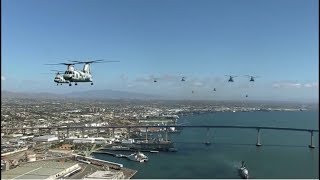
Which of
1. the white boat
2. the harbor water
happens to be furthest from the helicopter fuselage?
the white boat

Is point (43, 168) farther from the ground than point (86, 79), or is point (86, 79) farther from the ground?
point (86, 79)

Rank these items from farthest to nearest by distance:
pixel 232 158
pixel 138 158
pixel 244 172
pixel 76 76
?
pixel 138 158, pixel 232 158, pixel 244 172, pixel 76 76

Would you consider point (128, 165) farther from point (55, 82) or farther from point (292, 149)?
point (55, 82)

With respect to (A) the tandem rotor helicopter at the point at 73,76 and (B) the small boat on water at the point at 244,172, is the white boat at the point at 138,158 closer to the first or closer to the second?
(B) the small boat on water at the point at 244,172

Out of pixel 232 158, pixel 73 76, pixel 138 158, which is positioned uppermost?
pixel 73 76

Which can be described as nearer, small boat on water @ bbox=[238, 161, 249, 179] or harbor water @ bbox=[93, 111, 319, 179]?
small boat on water @ bbox=[238, 161, 249, 179]

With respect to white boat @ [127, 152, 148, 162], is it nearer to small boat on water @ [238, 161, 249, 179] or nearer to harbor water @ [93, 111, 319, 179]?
harbor water @ [93, 111, 319, 179]

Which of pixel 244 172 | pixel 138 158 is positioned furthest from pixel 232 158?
pixel 138 158

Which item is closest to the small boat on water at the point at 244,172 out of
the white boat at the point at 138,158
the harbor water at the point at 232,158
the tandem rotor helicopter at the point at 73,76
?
the harbor water at the point at 232,158

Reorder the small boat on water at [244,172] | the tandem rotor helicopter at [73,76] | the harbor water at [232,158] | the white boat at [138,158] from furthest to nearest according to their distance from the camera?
1. the white boat at [138,158]
2. the harbor water at [232,158]
3. the small boat on water at [244,172]
4. the tandem rotor helicopter at [73,76]

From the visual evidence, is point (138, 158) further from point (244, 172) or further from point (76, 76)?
point (76, 76)

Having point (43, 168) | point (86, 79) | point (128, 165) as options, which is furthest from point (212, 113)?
point (86, 79)
